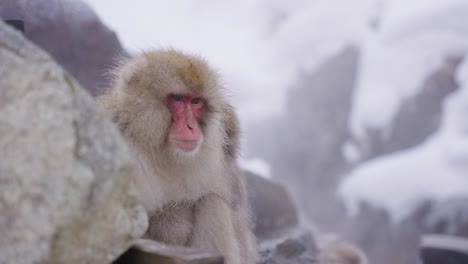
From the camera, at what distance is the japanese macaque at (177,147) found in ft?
6.74

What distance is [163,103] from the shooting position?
6.97ft

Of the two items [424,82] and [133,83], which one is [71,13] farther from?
[424,82]

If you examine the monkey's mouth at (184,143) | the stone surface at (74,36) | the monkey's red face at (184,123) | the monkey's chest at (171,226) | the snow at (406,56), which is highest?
the snow at (406,56)

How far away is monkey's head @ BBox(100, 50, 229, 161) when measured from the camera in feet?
6.86

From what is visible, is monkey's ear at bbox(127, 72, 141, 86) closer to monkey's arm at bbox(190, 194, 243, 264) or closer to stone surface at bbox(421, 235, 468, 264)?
monkey's arm at bbox(190, 194, 243, 264)

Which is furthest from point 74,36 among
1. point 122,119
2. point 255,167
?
point 255,167

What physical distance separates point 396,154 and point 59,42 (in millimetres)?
4722

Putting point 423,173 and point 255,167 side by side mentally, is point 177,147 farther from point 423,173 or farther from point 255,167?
point 423,173

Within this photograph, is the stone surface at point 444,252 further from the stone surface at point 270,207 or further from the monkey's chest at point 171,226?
the monkey's chest at point 171,226

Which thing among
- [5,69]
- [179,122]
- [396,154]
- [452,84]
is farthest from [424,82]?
[5,69]

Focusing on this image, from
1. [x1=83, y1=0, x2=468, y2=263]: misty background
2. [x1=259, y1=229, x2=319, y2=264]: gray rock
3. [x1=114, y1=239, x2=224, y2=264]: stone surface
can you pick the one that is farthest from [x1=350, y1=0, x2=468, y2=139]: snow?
[x1=114, y1=239, x2=224, y2=264]: stone surface

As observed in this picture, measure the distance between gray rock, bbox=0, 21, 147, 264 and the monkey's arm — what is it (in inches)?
30.9

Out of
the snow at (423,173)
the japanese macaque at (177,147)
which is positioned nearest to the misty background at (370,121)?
the snow at (423,173)

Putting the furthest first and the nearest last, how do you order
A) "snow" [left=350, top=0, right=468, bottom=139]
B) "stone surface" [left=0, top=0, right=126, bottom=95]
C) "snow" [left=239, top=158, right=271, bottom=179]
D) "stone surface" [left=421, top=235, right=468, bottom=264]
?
"snow" [left=350, top=0, right=468, bottom=139] → "snow" [left=239, top=158, right=271, bottom=179] → "stone surface" [left=421, top=235, right=468, bottom=264] → "stone surface" [left=0, top=0, right=126, bottom=95]
